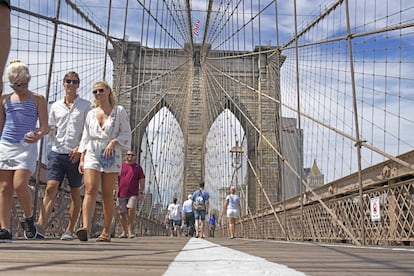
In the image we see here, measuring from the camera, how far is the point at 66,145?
3570 millimetres

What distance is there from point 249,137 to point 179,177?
3781mm

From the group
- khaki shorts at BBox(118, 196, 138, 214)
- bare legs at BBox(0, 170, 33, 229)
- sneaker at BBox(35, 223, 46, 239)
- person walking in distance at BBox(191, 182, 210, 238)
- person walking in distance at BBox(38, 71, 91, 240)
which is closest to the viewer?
bare legs at BBox(0, 170, 33, 229)

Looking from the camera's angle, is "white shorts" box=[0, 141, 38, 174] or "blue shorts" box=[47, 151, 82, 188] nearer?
"white shorts" box=[0, 141, 38, 174]

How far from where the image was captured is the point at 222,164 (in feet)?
59.4

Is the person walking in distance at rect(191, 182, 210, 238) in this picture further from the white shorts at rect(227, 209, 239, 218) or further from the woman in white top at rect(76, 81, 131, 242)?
the woman in white top at rect(76, 81, 131, 242)

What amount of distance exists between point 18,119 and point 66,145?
0.58m

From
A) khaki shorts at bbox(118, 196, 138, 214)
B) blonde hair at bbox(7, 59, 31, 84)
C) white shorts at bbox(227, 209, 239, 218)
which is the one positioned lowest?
khaki shorts at bbox(118, 196, 138, 214)

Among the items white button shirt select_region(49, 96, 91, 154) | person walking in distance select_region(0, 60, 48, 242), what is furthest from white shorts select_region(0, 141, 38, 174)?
white button shirt select_region(49, 96, 91, 154)

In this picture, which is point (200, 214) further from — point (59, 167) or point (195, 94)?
point (195, 94)

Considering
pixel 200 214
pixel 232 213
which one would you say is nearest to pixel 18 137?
pixel 232 213

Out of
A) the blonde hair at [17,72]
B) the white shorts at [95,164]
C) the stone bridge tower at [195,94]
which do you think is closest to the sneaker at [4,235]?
the white shorts at [95,164]

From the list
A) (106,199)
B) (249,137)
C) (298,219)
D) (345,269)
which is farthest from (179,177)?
(345,269)

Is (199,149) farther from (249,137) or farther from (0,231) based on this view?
(0,231)

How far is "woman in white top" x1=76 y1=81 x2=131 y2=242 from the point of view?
3256 millimetres
